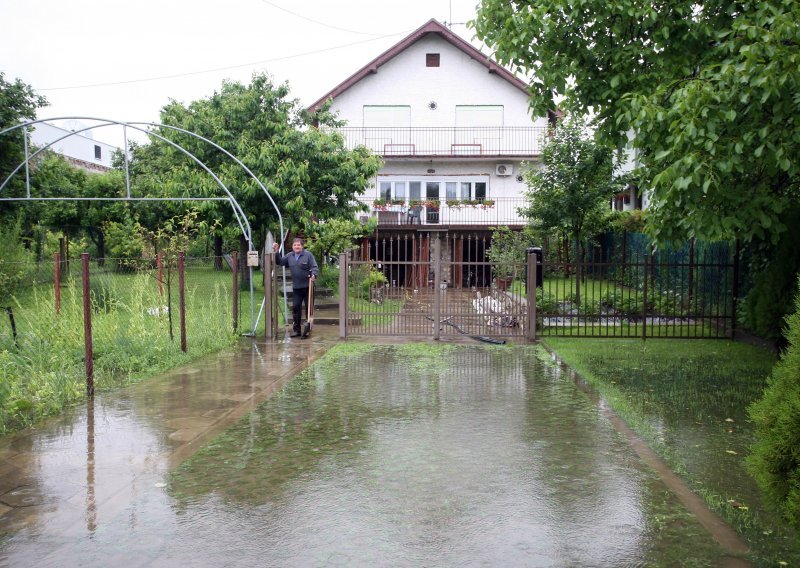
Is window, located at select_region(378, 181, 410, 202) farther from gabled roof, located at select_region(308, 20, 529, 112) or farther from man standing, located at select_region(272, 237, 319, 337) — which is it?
man standing, located at select_region(272, 237, 319, 337)

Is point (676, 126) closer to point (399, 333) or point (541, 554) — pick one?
point (541, 554)

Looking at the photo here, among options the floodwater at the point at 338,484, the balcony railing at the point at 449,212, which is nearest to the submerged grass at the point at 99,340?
the floodwater at the point at 338,484

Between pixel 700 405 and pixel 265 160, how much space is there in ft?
46.7

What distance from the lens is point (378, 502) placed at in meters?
5.16

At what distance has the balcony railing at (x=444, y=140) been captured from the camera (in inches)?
1200

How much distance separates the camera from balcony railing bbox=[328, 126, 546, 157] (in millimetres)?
30469

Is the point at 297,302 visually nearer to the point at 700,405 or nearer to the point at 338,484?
the point at 700,405

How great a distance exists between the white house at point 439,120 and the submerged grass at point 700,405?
17981 millimetres

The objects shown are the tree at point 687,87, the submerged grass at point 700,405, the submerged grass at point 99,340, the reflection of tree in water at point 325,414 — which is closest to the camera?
the submerged grass at point 700,405

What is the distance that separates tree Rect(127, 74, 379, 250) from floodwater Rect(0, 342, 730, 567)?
11525mm

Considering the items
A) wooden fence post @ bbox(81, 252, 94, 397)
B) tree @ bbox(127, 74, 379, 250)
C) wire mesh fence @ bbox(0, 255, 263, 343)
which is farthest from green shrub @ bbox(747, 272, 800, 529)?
tree @ bbox(127, 74, 379, 250)

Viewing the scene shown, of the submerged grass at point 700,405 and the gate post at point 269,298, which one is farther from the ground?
the gate post at point 269,298

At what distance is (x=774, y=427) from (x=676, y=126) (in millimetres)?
4026

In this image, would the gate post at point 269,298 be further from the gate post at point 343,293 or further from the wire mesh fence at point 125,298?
the gate post at point 343,293
